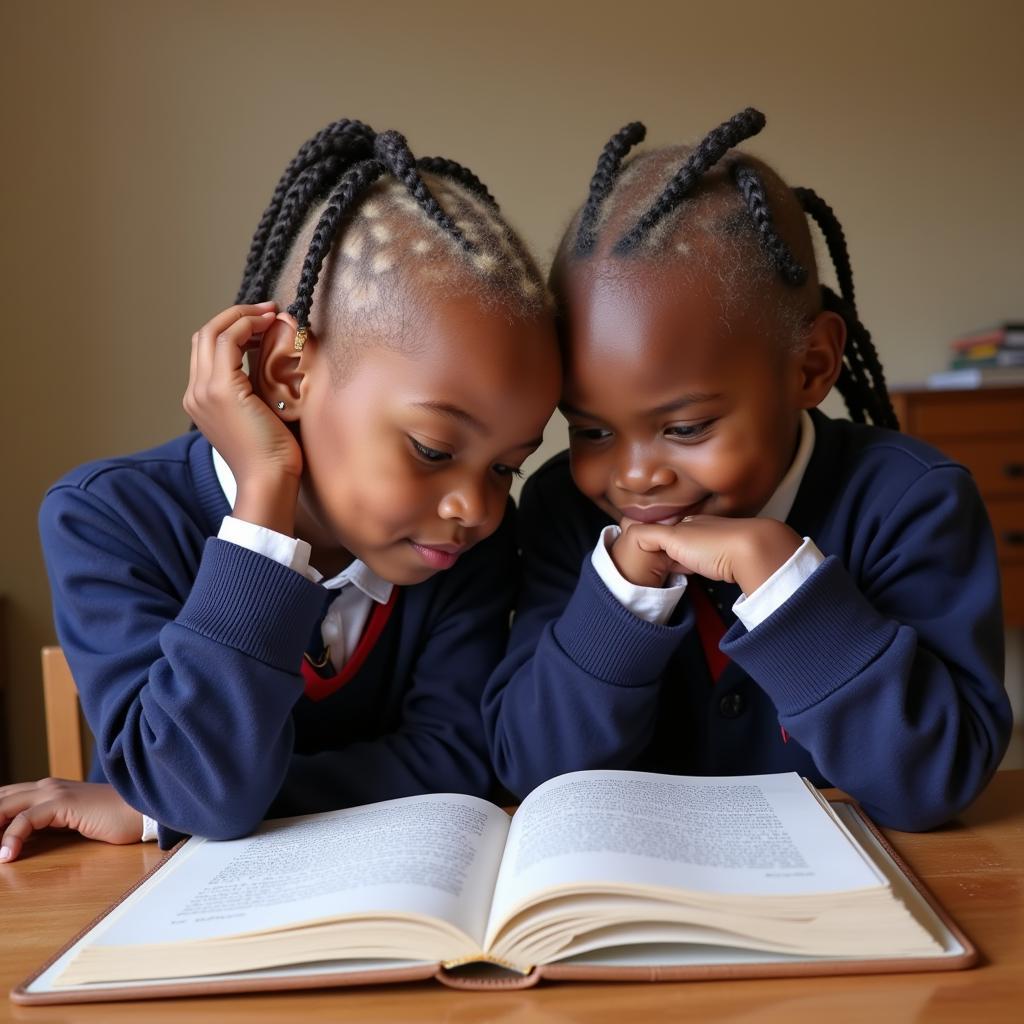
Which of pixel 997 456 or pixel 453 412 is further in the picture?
pixel 997 456

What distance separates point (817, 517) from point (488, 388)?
36 cm

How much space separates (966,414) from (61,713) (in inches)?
97.5

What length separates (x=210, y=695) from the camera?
35.2 inches

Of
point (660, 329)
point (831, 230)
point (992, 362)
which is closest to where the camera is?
point (660, 329)

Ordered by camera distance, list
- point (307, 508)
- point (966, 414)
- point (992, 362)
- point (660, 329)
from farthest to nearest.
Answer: point (992, 362) < point (966, 414) < point (307, 508) < point (660, 329)

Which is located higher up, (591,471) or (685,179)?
(685,179)

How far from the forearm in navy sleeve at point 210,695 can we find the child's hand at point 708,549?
0.90ft

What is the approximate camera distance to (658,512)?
41.8 inches

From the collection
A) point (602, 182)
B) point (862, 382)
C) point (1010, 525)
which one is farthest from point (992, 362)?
point (602, 182)

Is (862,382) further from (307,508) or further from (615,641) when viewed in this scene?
(307,508)

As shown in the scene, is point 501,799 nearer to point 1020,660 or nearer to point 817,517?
point 817,517

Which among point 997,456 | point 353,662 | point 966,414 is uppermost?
point 353,662

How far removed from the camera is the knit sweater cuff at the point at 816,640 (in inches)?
35.4

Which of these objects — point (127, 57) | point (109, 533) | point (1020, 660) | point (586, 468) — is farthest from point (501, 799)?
point (1020, 660)
